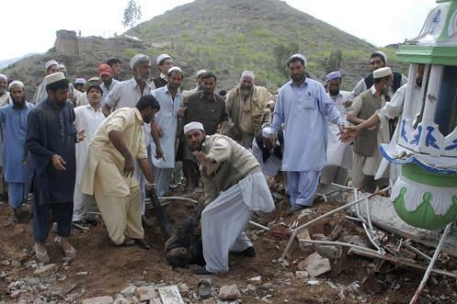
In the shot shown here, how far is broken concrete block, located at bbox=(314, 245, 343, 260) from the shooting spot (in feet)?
14.6

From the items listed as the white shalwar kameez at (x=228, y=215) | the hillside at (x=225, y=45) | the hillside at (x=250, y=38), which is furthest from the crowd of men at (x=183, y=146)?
the hillside at (x=250, y=38)

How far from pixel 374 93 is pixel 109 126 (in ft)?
9.78

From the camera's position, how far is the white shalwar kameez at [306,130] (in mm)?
5676

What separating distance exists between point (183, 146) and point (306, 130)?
190cm

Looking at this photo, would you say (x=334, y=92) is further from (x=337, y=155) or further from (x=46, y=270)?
(x=46, y=270)

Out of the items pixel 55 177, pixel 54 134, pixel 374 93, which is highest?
pixel 374 93

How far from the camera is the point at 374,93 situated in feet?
17.9

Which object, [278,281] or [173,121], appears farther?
[173,121]

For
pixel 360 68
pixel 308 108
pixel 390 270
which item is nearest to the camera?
pixel 390 270

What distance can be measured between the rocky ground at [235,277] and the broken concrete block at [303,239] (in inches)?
0.8

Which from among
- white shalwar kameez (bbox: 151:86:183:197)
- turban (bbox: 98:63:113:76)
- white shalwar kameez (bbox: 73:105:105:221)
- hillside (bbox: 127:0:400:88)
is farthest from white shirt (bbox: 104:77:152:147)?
hillside (bbox: 127:0:400:88)

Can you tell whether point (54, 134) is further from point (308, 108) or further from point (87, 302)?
point (308, 108)

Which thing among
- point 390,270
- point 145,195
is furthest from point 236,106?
point 390,270

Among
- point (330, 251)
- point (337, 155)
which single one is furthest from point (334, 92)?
point (330, 251)
